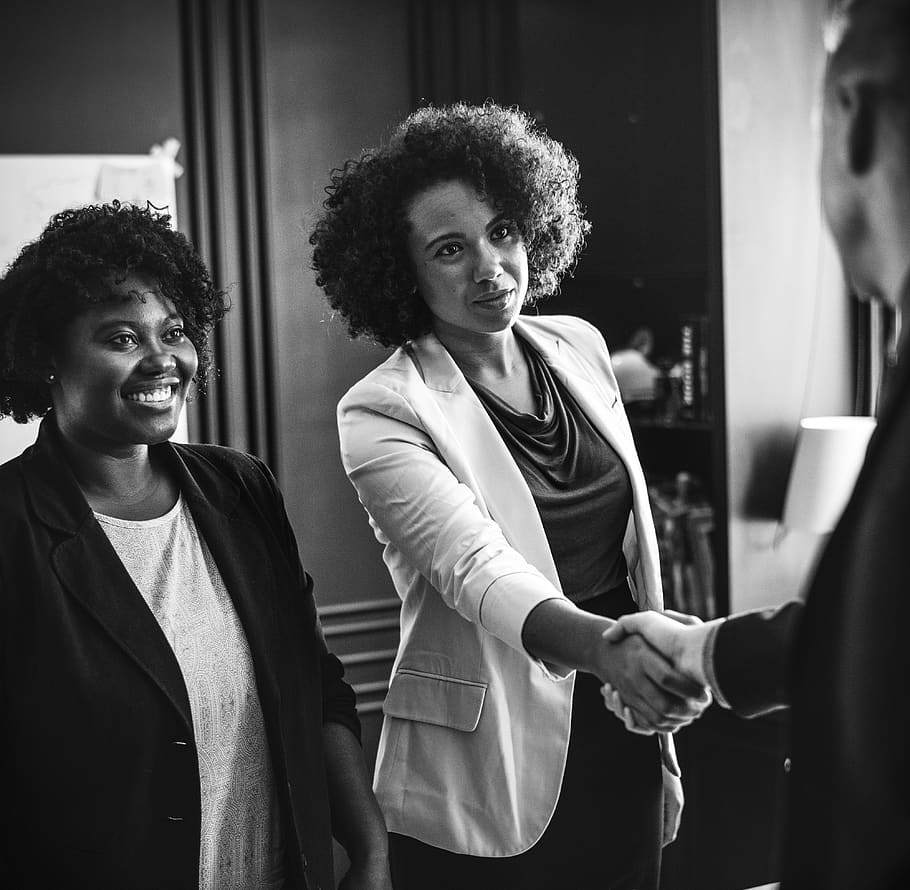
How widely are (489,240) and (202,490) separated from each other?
596 millimetres

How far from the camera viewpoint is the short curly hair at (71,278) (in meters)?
1.53

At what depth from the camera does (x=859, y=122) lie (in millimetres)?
862

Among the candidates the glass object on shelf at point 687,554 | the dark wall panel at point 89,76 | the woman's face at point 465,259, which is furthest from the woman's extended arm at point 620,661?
the dark wall panel at point 89,76

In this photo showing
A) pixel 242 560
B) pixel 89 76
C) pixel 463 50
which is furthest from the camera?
pixel 463 50

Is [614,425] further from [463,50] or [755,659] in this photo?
[463,50]

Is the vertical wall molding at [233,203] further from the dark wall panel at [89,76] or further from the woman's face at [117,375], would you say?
the woman's face at [117,375]

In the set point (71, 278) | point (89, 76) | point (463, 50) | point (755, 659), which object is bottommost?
point (755, 659)

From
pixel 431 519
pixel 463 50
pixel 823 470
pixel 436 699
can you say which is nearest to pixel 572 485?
pixel 431 519

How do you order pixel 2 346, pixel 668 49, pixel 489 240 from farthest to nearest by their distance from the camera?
pixel 668 49
pixel 489 240
pixel 2 346

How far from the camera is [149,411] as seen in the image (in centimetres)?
151

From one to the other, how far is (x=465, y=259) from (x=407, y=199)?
0.54 ft

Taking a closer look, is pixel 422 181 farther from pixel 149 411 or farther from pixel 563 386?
pixel 149 411

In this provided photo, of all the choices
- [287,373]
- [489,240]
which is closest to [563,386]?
[489,240]

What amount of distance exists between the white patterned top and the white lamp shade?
197 centimetres
